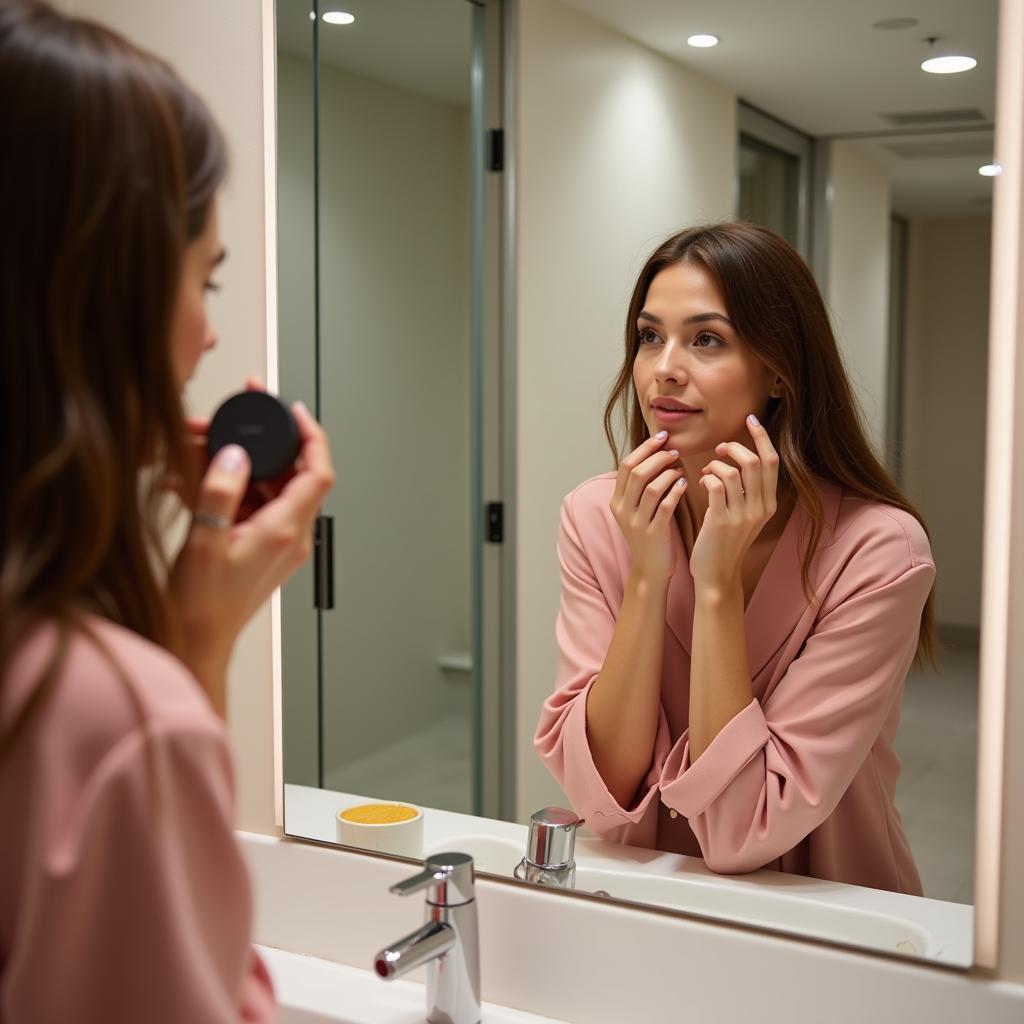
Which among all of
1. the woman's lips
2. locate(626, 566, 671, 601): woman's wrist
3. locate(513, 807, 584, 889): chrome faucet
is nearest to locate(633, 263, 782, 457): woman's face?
the woman's lips

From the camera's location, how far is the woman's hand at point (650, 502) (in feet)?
3.18

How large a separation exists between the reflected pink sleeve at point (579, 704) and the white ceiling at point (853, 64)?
0.38 metres

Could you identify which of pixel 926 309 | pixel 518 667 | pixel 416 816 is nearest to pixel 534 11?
pixel 926 309

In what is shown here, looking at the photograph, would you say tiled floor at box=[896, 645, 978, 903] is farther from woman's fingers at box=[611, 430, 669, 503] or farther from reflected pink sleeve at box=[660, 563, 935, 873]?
woman's fingers at box=[611, 430, 669, 503]

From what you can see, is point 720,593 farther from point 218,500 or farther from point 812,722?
point 218,500

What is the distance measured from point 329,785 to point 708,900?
0.41m

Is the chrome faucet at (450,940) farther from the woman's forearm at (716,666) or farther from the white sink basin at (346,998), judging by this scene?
the woman's forearm at (716,666)

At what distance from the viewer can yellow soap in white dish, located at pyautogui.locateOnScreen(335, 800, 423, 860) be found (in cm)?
108

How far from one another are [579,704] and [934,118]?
556 mm

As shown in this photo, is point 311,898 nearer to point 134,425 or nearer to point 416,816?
point 416,816

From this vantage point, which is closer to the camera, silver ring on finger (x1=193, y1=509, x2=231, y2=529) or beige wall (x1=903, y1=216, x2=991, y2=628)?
silver ring on finger (x1=193, y1=509, x2=231, y2=529)

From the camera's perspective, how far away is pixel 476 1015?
0.93 metres

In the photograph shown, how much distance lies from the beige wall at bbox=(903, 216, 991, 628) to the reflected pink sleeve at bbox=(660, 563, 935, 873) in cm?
5

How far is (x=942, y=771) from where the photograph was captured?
864mm
